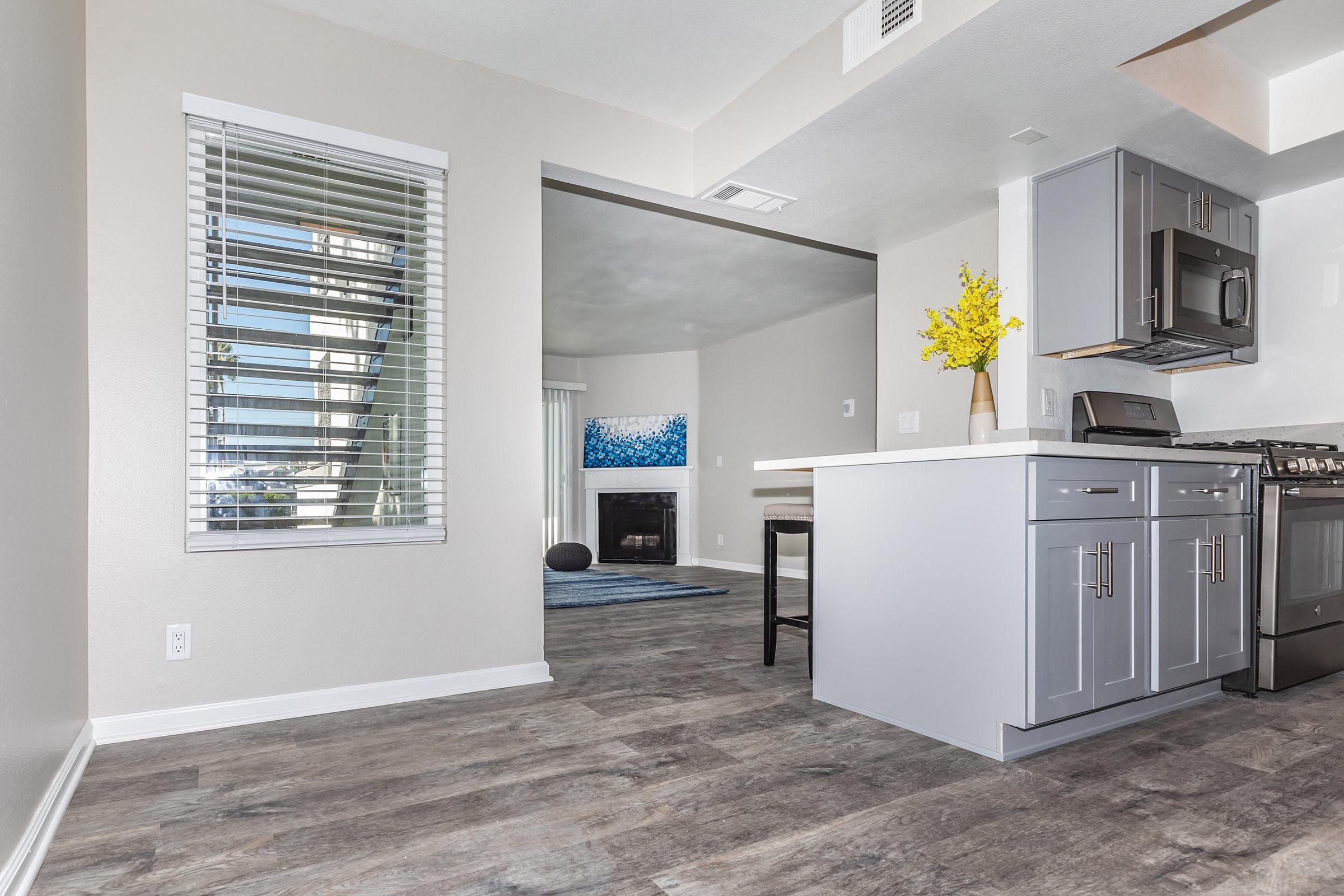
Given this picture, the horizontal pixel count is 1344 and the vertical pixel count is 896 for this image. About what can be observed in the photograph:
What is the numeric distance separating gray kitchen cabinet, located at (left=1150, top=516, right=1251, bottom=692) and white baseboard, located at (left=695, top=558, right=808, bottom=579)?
3.82 metres

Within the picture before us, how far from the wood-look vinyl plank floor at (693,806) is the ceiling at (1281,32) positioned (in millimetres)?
2484

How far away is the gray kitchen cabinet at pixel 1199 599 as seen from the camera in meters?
2.60

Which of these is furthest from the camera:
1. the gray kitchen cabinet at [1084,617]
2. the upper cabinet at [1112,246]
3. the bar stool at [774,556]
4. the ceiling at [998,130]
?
the bar stool at [774,556]

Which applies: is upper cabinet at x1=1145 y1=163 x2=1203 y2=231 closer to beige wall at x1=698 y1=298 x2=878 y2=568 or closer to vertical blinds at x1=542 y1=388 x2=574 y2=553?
beige wall at x1=698 y1=298 x2=878 y2=568

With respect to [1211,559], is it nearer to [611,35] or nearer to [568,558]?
[611,35]

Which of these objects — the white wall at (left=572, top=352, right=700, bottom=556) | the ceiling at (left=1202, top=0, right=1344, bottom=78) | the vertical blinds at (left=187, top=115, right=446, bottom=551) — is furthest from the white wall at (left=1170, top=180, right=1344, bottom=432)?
the white wall at (left=572, top=352, right=700, bottom=556)

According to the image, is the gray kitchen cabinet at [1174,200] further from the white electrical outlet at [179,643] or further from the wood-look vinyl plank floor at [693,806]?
the white electrical outlet at [179,643]

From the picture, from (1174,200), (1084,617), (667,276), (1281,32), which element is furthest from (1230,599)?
(667,276)

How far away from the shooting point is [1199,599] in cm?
277

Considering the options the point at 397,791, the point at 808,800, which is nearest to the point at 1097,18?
the point at 808,800

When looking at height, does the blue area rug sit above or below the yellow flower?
below

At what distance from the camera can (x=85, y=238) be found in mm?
2396

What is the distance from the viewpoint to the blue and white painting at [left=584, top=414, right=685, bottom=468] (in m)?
8.57

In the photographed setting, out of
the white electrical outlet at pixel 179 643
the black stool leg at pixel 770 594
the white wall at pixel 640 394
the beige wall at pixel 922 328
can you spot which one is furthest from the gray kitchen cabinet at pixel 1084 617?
the white wall at pixel 640 394
